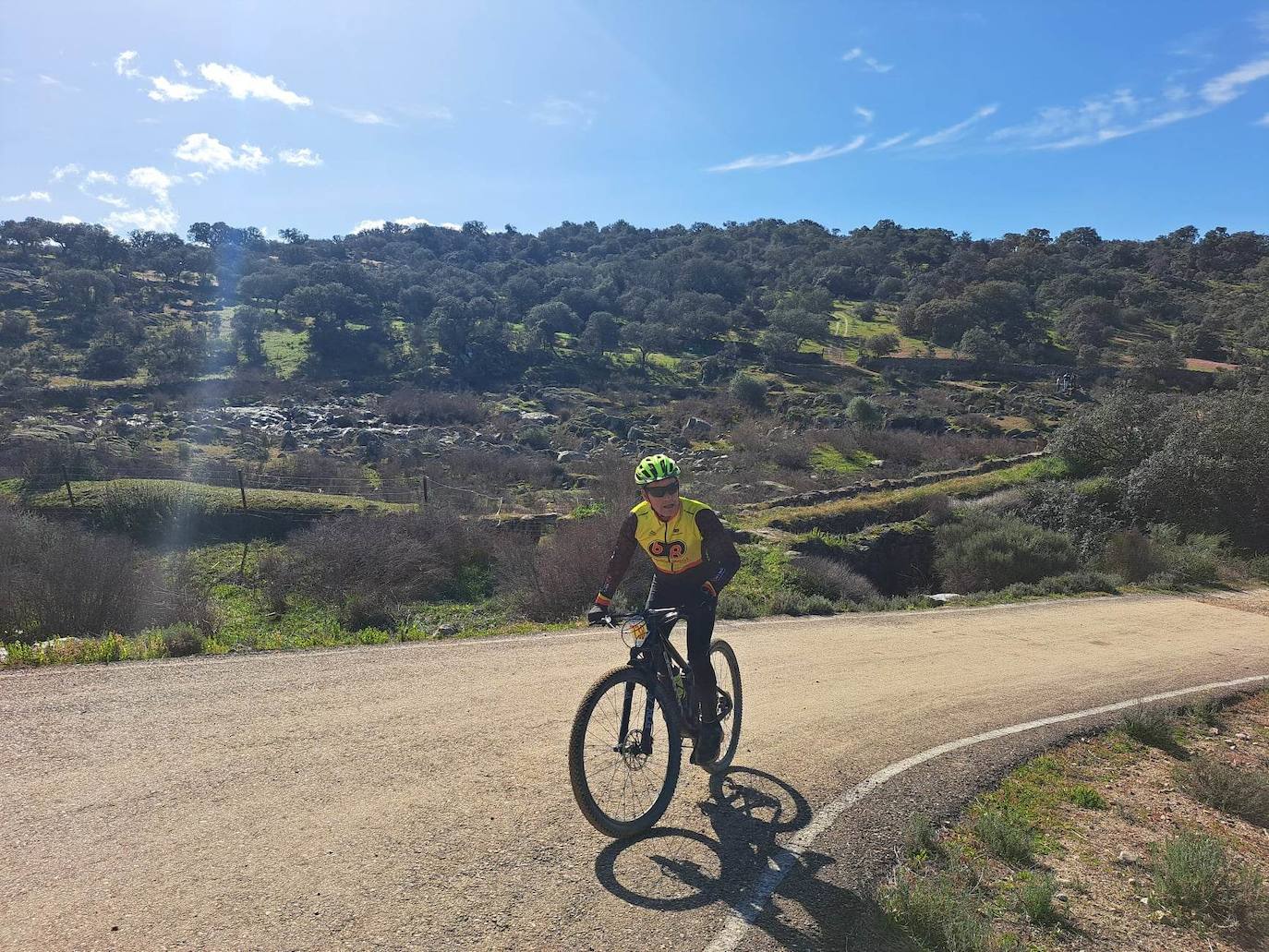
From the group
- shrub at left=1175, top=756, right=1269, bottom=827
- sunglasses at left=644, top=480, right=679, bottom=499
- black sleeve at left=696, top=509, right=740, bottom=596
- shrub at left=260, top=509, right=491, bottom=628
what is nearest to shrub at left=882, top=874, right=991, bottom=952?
black sleeve at left=696, top=509, right=740, bottom=596

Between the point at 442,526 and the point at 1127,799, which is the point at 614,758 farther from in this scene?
the point at 442,526

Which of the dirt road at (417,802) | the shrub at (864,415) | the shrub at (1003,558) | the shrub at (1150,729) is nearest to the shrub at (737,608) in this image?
the dirt road at (417,802)

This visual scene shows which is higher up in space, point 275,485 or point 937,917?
point 937,917

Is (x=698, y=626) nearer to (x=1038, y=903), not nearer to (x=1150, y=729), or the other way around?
(x=1038, y=903)

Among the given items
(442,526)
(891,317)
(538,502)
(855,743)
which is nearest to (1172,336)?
(891,317)

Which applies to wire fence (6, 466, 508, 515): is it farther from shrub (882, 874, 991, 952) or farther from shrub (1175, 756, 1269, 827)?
shrub (882, 874, 991, 952)

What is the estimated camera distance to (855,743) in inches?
225

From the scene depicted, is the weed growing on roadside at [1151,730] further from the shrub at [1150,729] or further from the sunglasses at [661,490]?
the sunglasses at [661,490]

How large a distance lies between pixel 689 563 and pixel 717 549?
208 mm

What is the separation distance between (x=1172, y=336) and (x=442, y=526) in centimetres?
7329

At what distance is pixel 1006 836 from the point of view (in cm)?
451

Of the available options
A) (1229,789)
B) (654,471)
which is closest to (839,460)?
(1229,789)

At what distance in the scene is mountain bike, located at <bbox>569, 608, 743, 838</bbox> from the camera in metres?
3.99

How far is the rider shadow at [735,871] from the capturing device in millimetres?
3564
